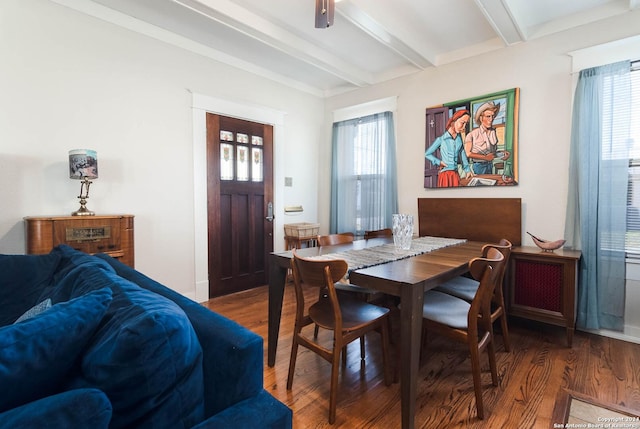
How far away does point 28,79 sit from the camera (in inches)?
92.8

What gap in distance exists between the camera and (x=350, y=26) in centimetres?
296

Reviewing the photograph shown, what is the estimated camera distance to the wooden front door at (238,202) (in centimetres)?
353

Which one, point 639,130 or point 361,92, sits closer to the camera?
point 639,130

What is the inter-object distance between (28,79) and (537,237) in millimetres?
4380

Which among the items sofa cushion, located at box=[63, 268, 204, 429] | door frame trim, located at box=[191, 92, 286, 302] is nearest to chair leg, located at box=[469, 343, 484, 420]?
sofa cushion, located at box=[63, 268, 204, 429]

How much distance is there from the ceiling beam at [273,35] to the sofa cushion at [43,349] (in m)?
2.49

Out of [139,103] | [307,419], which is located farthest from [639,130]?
[139,103]

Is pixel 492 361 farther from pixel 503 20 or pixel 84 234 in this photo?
pixel 84 234

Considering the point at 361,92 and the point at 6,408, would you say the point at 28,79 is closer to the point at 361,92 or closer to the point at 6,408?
the point at 6,408

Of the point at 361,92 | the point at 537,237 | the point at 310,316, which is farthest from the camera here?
the point at 361,92

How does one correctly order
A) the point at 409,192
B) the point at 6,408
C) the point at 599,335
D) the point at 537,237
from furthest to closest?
the point at 409,192
the point at 537,237
the point at 599,335
the point at 6,408

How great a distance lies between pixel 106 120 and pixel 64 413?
2.85m

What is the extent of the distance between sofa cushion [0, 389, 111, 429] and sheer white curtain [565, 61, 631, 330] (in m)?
3.23

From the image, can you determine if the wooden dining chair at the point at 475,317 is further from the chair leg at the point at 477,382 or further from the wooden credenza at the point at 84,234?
the wooden credenza at the point at 84,234
